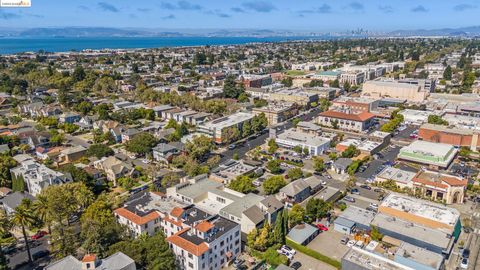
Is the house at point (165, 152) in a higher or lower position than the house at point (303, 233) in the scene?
higher

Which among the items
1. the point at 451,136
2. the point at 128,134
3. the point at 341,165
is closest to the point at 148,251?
the point at 341,165

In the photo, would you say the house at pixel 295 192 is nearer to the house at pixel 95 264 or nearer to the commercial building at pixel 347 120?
the house at pixel 95 264

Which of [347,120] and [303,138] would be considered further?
[347,120]

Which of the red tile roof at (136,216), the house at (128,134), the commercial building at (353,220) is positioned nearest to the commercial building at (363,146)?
the commercial building at (353,220)

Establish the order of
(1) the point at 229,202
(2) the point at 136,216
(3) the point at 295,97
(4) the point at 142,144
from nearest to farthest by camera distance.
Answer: (2) the point at 136,216 → (1) the point at 229,202 → (4) the point at 142,144 → (3) the point at 295,97

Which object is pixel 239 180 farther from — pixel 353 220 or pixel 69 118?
pixel 69 118

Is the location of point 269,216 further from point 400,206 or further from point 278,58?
point 278,58
